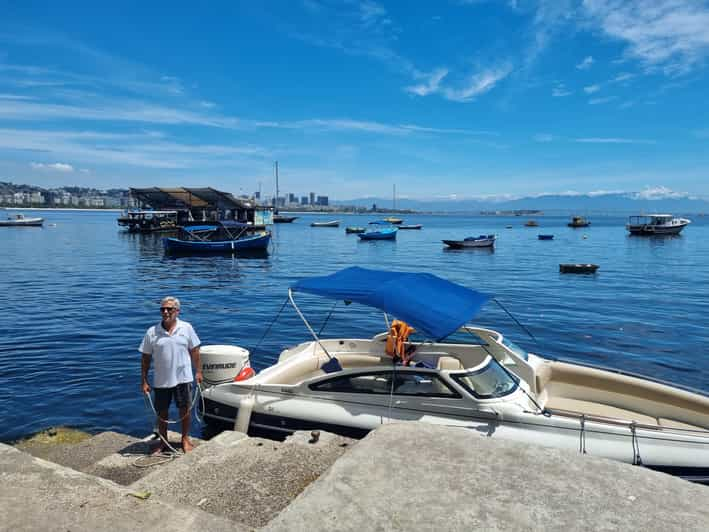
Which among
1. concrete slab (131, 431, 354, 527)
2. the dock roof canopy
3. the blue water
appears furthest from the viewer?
the dock roof canopy

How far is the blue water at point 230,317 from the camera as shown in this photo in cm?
1281

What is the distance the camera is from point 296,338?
61.5 ft

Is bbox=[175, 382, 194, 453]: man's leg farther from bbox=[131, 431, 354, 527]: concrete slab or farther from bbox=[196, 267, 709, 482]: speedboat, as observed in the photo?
bbox=[196, 267, 709, 482]: speedboat

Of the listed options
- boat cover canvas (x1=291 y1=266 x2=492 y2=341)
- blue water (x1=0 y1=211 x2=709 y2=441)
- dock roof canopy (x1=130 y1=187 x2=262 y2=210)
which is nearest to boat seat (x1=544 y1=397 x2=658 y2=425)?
boat cover canvas (x1=291 y1=266 x2=492 y2=341)

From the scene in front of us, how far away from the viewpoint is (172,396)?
765 cm

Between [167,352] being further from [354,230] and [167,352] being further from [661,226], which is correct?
[661,226]

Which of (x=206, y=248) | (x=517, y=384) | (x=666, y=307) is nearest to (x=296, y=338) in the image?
(x=517, y=384)

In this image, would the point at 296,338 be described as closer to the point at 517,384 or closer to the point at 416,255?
the point at 517,384

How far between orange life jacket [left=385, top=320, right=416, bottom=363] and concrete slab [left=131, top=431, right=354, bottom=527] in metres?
3.22

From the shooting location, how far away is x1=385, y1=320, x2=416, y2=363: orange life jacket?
1016 cm

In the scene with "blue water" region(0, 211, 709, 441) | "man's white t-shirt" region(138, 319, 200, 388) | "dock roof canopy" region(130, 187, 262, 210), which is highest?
"dock roof canopy" region(130, 187, 262, 210)

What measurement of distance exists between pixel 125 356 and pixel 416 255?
4580cm

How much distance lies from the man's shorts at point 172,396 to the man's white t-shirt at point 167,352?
0.14 meters

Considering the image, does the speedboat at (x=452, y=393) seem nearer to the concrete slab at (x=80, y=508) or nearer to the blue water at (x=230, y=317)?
the blue water at (x=230, y=317)
